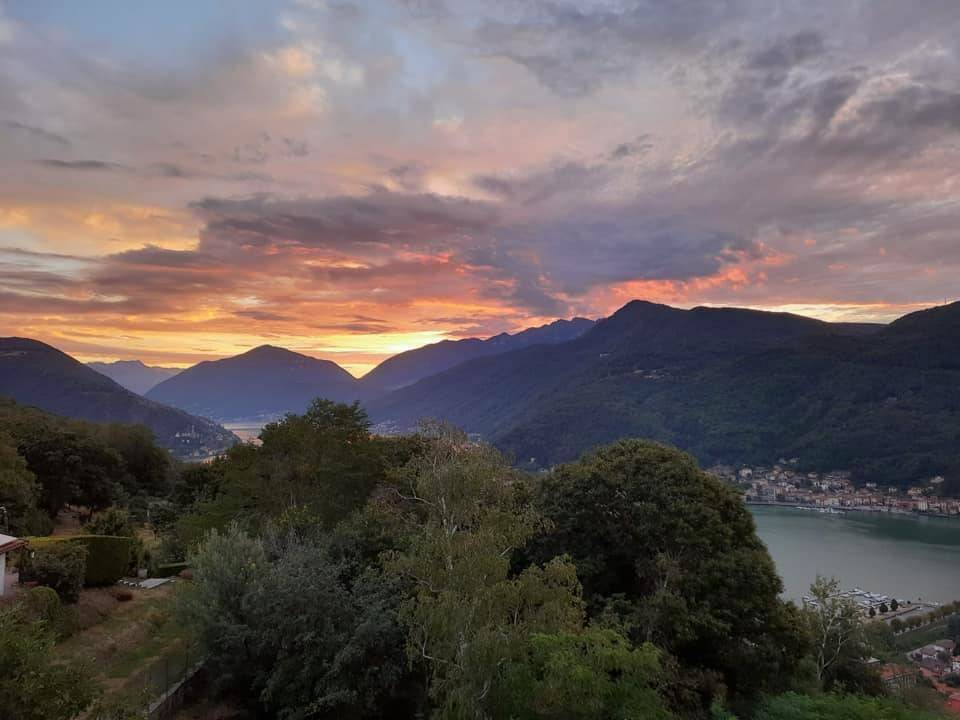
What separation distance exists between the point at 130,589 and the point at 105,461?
18403 millimetres

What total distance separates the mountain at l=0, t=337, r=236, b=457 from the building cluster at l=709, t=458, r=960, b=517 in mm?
96579

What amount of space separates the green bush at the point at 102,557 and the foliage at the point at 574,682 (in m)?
11.9

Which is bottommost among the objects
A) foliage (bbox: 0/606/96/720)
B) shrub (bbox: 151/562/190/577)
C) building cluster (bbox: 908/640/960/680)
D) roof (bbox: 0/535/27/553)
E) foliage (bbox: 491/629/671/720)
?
building cluster (bbox: 908/640/960/680)

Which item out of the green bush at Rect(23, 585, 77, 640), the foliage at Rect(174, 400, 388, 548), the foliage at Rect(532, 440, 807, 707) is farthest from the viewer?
the foliage at Rect(174, 400, 388, 548)

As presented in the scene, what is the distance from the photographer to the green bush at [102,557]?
1517cm

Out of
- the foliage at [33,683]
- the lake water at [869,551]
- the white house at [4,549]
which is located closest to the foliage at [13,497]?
the white house at [4,549]

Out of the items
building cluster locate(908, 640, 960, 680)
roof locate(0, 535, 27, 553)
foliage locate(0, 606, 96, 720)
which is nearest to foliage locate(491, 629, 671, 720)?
foliage locate(0, 606, 96, 720)

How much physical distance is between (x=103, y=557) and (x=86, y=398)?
134m

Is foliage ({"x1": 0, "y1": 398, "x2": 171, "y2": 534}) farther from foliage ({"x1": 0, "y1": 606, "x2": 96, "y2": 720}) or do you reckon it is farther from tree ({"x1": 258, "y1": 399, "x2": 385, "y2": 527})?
foliage ({"x1": 0, "y1": 606, "x2": 96, "y2": 720})

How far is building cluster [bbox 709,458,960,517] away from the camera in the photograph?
79.2 metres

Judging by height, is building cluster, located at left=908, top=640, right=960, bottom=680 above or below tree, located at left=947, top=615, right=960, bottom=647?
below

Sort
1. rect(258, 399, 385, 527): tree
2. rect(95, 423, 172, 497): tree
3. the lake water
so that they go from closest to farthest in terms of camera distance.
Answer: rect(258, 399, 385, 527): tree
rect(95, 423, 172, 497): tree
the lake water

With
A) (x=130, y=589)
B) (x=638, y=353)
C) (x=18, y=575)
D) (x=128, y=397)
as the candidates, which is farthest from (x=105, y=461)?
(x=638, y=353)

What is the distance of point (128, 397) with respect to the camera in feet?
422
